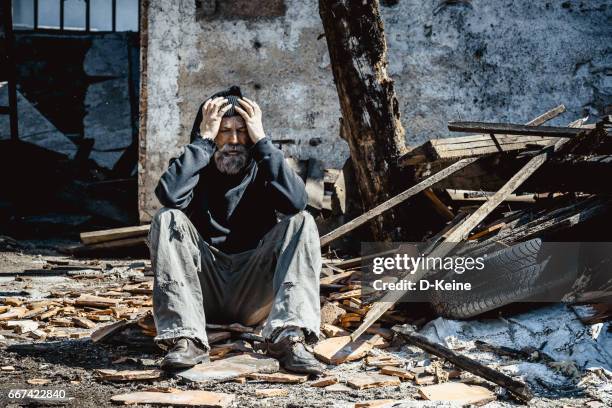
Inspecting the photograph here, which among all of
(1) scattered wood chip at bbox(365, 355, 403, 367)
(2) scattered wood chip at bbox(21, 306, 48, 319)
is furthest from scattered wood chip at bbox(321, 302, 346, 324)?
(2) scattered wood chip at bbox(21, 306, 48, 319)

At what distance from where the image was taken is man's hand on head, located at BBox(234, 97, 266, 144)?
4.96 meters

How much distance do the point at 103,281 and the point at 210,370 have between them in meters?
3.83

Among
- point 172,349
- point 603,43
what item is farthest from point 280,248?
point 603,43

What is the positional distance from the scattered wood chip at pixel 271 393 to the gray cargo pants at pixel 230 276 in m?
0.43

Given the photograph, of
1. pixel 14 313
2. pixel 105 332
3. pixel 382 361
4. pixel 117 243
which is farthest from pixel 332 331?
pixel 117 243

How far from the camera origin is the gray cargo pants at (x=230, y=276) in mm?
4332

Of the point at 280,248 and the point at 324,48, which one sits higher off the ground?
the point at 324,48

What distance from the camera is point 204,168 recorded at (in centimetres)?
502

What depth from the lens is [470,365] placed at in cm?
421

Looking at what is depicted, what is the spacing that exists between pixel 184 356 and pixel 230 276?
0.76 m

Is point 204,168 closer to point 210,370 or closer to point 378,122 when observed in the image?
point 210,370

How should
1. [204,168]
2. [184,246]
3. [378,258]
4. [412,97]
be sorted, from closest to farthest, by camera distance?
[184,246] → [204,168] → [378,258] → [412,97]

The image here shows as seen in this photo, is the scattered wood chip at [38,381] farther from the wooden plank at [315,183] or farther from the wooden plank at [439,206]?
the wooden plank at [315,183]

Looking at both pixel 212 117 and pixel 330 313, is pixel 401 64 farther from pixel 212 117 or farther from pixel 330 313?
pixel 212 117
